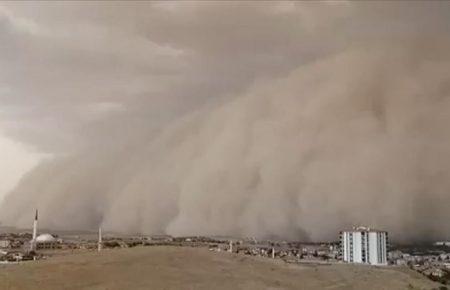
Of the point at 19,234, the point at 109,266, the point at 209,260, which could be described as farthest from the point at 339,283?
the point at 19,234

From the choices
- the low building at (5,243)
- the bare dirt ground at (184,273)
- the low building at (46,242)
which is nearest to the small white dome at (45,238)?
the low building at (46,242)

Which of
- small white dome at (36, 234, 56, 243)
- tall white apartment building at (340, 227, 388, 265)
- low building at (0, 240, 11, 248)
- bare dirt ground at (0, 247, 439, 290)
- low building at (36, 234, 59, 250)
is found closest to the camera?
bare dirt ground at (0, 247, 439, 290)

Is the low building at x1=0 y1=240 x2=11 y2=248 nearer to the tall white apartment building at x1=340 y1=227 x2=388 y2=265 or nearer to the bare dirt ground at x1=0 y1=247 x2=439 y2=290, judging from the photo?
the bare dirt ground at x1=0 y1=247 x2=439 y2=290

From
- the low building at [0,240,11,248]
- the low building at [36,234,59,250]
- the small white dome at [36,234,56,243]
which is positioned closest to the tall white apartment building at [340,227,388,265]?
the low building at [36,234,59,250]

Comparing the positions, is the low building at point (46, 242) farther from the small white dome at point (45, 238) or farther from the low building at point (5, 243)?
the low building at point (5, 243)

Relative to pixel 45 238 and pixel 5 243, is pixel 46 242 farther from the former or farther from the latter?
pixel 5 243

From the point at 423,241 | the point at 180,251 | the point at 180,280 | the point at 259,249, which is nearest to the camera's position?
the point at 180,280

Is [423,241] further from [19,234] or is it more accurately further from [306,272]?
[19,234]
